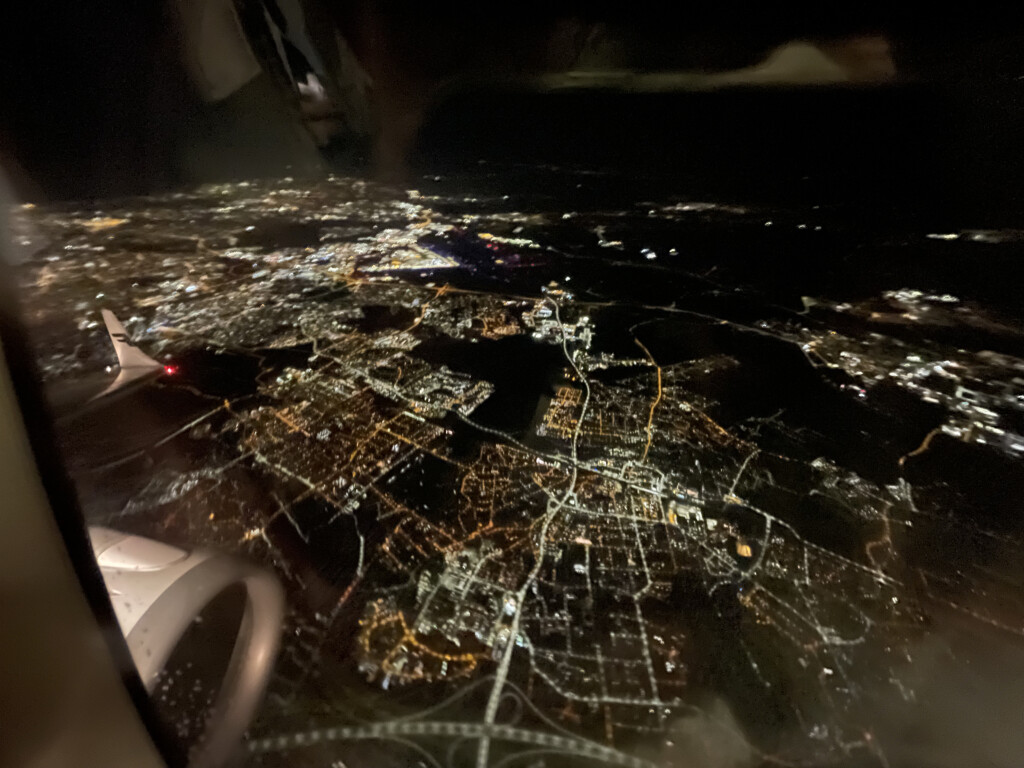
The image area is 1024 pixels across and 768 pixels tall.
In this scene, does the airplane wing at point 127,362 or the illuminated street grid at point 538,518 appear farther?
the airplane wing at point 127,362

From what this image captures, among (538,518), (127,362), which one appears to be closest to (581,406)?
(538,518)

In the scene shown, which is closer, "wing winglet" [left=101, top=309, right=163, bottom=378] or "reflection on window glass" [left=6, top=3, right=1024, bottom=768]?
"reflection on window glass" [left=6, top=3, right=1024, bottom=768]

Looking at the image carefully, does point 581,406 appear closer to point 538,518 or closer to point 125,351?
point 538,518

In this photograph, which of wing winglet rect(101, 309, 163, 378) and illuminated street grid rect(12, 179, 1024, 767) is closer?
illuminated street grid rect(12, 179, 1024, 767)

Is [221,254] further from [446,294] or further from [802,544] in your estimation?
[802,544]

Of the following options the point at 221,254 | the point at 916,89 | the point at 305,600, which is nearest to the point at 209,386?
the point at 305,600

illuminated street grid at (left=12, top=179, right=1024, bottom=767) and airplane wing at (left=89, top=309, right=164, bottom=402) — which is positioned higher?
airplane wing at (left=89, top=309, right=164, bottom=402)

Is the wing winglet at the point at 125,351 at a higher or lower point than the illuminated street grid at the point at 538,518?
higher
